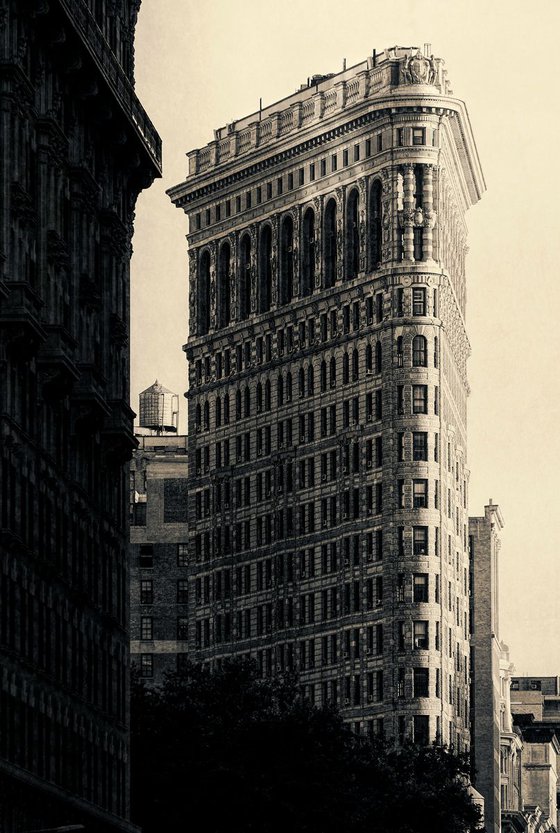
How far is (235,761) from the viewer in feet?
402

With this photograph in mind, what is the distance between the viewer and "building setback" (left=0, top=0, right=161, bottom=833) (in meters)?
93.2

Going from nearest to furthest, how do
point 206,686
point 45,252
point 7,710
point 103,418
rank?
point 7,710 → point 45,252 → point 103,418 → point 206,686

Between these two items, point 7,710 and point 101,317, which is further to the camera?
point 101,317

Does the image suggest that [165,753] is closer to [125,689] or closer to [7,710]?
[125,689]

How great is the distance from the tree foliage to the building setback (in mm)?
5693

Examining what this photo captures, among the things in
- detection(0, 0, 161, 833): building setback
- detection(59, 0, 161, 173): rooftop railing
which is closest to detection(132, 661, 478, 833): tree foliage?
detection(0, 0, 161, 833): building setback

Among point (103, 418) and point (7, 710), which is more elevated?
point (103, 418)

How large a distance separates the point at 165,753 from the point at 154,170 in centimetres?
2561

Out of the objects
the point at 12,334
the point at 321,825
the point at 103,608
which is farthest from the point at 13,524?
the point at 321,825

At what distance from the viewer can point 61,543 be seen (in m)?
103

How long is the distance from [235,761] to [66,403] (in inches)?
970

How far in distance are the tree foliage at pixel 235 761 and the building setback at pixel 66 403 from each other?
224 inches

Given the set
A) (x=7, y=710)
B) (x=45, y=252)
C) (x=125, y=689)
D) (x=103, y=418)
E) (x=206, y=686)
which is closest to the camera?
(x=7, y=710)

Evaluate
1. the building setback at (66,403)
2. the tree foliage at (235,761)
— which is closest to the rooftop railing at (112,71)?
the building setback at (66,403)
